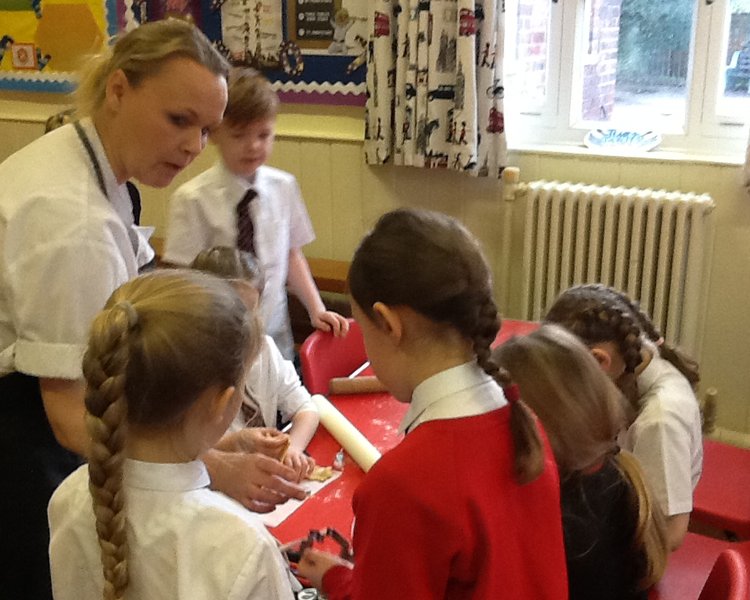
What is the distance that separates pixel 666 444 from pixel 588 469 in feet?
1.16

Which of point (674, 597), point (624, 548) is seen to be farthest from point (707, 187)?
point (624, 548)

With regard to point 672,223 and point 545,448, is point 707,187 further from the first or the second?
point 545,448

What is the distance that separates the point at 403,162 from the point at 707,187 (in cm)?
103

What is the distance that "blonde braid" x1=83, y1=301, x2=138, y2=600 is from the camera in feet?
2.91

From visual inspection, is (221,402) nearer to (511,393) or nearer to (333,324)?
(511,393)

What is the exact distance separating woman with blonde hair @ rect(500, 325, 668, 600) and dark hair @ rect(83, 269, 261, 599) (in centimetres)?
47

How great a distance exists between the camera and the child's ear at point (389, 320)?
105cm

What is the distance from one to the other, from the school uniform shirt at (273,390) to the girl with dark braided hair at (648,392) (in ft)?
1.94

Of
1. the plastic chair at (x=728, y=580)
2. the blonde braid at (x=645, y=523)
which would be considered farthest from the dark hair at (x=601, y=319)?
the plastic chair at (x=728, y=580)

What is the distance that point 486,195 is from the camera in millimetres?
3020

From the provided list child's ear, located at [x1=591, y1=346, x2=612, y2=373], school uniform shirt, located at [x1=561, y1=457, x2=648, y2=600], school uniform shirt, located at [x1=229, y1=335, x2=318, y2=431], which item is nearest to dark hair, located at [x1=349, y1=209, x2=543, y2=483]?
school uniform shirt, located at [x1=561, y1=457, x2=648, y2=600]

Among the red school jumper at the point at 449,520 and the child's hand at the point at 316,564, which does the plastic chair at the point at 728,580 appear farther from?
the child's hand at the point at 316,564

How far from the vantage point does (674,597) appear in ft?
5.11

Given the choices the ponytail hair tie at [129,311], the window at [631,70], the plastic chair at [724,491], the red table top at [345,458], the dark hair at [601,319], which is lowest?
the plastic chair at [724,491]
